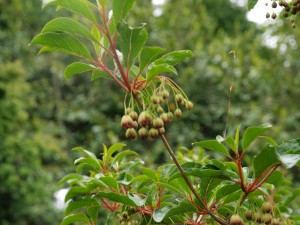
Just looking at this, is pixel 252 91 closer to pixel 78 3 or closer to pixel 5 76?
pixel 5 76

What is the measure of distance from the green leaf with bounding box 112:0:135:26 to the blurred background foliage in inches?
106

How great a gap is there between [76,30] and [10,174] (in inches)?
180

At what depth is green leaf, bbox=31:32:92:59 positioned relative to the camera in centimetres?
86

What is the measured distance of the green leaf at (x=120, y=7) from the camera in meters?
0.82

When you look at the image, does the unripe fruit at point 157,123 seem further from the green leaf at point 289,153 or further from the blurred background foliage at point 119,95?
the blurred background foliage at point 119,95

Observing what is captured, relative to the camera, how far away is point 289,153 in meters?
0.72

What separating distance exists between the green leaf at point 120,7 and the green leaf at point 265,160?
34cm

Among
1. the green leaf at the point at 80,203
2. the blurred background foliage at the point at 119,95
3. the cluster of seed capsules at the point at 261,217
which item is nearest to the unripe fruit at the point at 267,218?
the cluster of seed capsules at the point at 261,217

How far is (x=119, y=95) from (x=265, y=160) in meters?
4.35

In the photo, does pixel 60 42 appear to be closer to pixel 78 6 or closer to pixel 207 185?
pixel 78 6

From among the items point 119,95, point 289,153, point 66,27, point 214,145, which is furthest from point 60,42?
point 119,95

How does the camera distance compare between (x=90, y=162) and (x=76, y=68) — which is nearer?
(x=76, y=68)

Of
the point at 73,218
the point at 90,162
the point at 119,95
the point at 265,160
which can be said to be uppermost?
the point at 265,160

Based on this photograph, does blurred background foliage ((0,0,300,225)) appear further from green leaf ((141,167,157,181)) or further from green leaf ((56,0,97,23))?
green leaf ((56,0,97,23))
